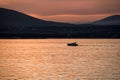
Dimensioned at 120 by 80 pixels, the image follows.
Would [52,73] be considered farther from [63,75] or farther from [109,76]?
[109,76]

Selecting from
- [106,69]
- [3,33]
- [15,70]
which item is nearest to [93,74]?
[106,69]

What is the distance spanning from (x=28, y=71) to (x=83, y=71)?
6.27 metres

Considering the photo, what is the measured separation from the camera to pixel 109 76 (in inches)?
1945

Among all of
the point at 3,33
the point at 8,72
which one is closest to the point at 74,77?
the point at 8,72

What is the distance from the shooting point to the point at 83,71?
177 feet

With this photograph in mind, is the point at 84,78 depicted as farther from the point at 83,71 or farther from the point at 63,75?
the point at 83,71

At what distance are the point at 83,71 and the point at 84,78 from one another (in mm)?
6696

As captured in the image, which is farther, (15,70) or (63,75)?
(15,70)

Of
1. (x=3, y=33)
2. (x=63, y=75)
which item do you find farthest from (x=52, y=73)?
(x=3, y=33)

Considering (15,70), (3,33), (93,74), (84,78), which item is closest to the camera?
(84,78)

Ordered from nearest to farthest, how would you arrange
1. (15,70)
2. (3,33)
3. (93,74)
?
(93,74), (15,70), (3,33)

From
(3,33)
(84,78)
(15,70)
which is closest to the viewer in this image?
(84,78)

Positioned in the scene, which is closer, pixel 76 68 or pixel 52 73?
pixel 52 73

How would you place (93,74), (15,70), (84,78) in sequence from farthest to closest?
(15,70) < (93,74) < (84,78)
